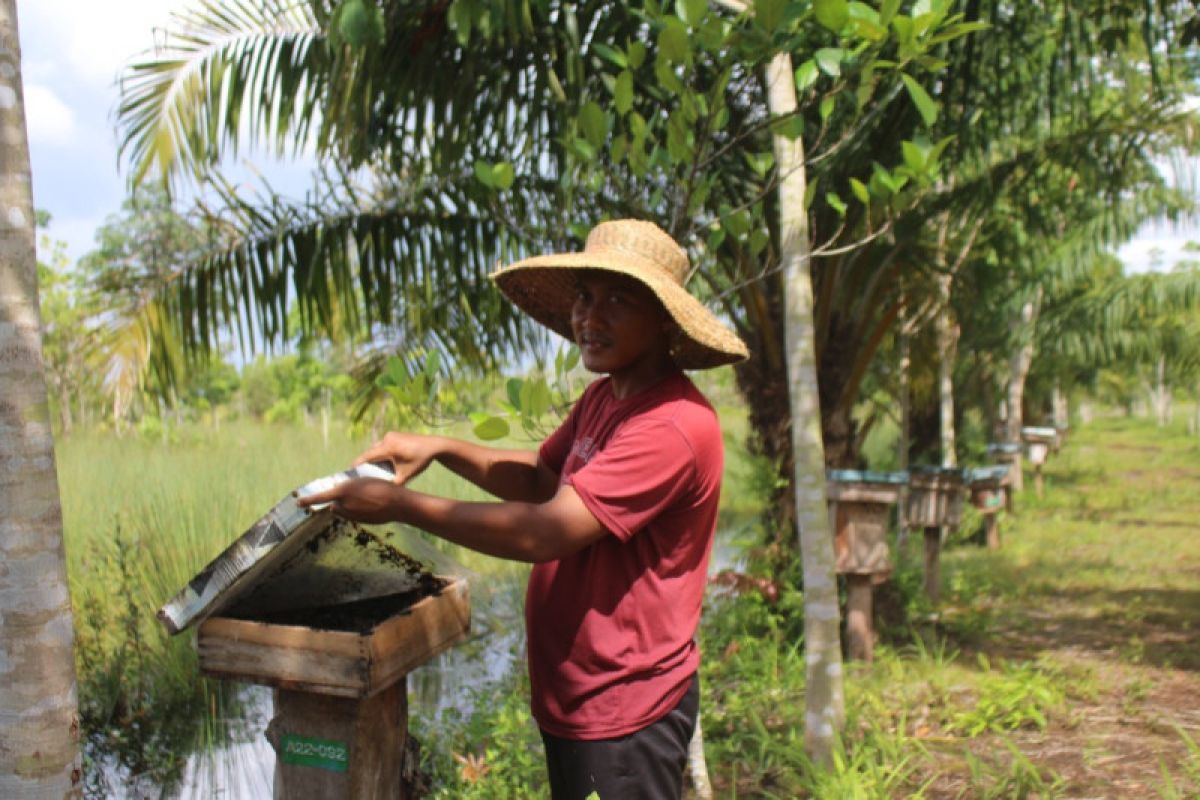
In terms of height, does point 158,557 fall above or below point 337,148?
below

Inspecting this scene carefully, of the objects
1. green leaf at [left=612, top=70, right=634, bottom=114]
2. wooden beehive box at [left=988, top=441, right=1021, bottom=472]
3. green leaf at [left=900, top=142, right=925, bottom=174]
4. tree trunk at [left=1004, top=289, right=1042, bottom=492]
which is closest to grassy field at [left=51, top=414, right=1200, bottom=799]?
green leaf at [left=900, top=142, right=925, bottom=174]

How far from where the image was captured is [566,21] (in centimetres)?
401

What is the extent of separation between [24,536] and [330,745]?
2.54ft

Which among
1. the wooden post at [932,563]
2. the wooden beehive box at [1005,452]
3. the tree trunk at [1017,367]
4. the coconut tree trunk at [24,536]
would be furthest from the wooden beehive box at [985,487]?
the coconut tree trunk at [24,536]

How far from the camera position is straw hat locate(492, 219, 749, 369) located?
1.91 meters

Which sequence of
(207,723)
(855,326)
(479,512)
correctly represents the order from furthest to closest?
(855,326)
(207,723)
(479,512)

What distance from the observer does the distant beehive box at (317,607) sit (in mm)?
1720

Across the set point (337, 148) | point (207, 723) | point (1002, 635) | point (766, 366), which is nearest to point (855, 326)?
point (766, 366)

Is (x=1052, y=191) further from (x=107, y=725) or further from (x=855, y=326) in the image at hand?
(x=107, y=725)

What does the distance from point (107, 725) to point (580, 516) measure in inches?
147

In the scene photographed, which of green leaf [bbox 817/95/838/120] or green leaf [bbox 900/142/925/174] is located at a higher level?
green leaf [bbox 817/95/838/120]

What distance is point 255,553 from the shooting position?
168cm

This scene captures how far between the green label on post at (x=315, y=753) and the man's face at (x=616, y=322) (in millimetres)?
830

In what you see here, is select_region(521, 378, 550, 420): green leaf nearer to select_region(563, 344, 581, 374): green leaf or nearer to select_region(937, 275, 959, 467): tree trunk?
select_region(563, 344, 581, 374): green leaf
